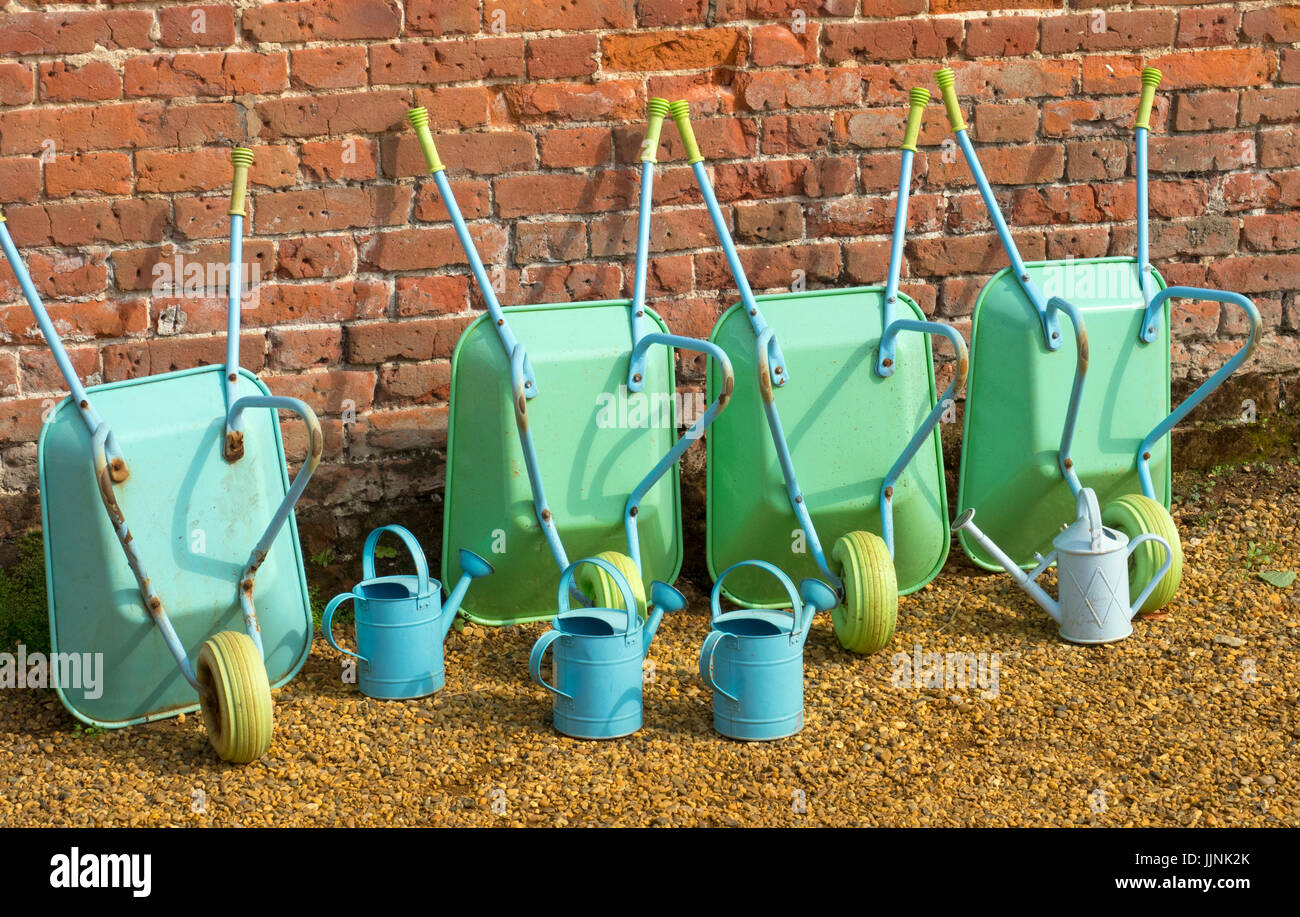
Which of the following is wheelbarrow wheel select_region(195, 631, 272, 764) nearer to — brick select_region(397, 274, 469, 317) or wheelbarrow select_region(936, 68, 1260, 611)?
brick select_region(397, 274, 469, 317)

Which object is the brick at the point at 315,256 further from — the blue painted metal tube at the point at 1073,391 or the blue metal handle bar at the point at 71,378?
the blue painted metal tube at the point at 1073,391

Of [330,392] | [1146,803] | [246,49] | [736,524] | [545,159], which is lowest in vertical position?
[1146,803]

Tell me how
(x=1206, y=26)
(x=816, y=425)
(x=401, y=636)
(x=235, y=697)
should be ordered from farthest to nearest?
(x=1206, y=26), (x=816, y=425), (x=401, y=636), (x=235, y=697)

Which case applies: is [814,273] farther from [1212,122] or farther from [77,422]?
[77,422]

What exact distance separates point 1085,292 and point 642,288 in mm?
1272

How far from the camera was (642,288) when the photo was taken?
3.76m

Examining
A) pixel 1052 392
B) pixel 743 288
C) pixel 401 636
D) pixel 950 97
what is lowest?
pixel 401 636

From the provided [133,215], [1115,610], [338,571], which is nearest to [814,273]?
[1115,610]

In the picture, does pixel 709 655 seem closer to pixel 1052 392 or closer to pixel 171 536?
pixel 171 536

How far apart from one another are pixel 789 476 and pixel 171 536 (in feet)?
4.99

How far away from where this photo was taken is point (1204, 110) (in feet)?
14.1

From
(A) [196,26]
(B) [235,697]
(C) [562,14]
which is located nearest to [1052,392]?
(C) [562,14]

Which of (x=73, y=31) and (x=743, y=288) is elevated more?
(x=73, y=31)

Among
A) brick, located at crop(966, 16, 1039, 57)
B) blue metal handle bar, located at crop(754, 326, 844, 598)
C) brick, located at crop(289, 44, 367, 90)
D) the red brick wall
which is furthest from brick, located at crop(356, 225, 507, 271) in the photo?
brick, located at crop(966, 16, 1039, 57)
